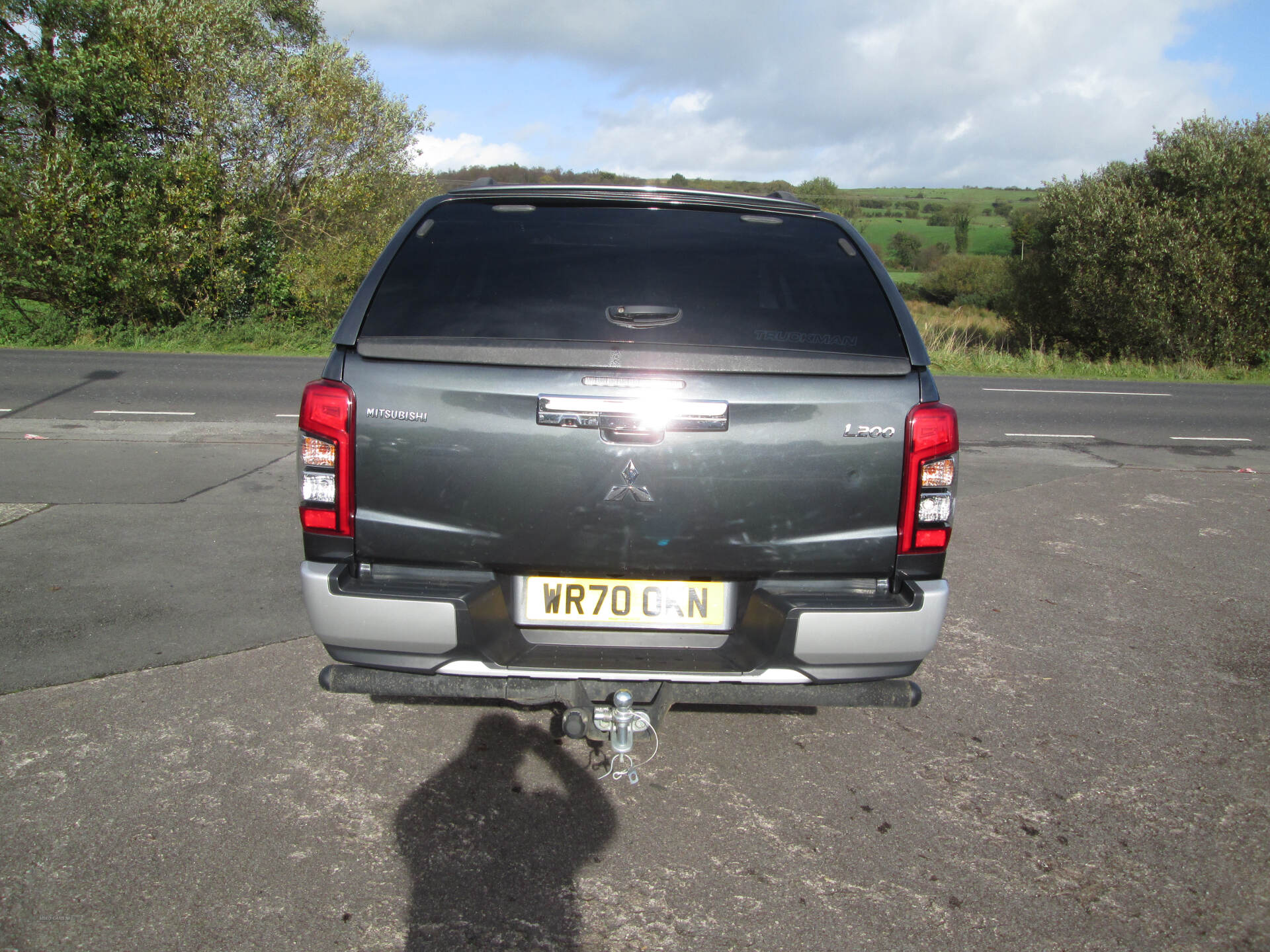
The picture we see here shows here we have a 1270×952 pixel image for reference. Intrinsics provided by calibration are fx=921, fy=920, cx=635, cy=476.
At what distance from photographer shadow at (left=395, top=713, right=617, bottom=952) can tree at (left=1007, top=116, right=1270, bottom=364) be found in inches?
968

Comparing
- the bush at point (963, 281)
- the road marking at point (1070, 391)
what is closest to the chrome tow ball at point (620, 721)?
the road marking at point (1070, 391)

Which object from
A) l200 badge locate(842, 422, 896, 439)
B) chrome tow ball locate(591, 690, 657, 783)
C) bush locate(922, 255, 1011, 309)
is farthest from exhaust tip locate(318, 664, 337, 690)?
bush locate(922, 255, 1011, 309)

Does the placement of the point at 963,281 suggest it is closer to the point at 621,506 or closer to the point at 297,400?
the point at 297,400

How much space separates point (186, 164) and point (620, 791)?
19.9m

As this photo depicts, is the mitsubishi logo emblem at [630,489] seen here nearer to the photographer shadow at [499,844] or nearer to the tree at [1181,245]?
the photographer shadow at [499,844]

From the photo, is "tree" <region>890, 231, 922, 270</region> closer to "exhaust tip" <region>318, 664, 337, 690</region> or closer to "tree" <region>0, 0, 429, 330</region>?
"tree" <region>0, 0, 429, 330</region>

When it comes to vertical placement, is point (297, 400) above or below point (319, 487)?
below

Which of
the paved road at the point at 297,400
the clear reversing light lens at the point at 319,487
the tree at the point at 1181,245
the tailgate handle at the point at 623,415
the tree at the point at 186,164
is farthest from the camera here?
the tree at the point at 1181,245

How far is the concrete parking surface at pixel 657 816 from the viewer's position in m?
2.46

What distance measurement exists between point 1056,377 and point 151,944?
19209mm

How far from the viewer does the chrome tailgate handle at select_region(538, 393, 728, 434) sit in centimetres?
262

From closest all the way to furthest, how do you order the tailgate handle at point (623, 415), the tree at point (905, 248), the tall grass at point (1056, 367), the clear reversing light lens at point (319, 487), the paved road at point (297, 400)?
the tailgate handle at point (623, 415) < the clear reversing light lens at point (319, 487) < the paved road at point (297, 400) < the tall grass at point (1056, 367) < the tree at point (905, 248)

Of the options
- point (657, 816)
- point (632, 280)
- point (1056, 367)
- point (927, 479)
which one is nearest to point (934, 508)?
point (927, 479)

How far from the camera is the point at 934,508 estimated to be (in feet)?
9.08
